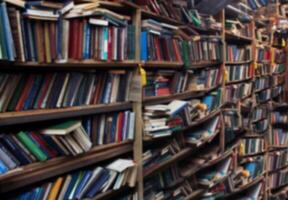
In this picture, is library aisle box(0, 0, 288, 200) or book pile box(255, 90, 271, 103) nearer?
library aisle box(0, 0, 288, 200)

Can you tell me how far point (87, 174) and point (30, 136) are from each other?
0.42m

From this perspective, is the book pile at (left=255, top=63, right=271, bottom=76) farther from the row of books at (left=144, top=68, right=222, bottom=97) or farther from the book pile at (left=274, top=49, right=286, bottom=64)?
the row of books at (left=144, top=68, right=222, bottom=97)

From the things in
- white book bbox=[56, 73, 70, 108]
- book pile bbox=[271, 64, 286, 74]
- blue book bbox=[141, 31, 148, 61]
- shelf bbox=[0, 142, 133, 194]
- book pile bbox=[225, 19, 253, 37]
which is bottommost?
shelf bbox=[0, 142, 133, 194]

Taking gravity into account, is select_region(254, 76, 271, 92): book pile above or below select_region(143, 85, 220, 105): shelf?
below

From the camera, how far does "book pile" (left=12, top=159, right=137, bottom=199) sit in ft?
5.77

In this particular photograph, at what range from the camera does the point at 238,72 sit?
13.8 feet

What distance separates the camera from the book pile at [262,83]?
475 cm

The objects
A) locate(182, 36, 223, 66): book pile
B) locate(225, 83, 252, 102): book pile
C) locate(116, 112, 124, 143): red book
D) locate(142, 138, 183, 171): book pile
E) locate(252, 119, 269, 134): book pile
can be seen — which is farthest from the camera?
locate(252, 119, 269, 134): book pile

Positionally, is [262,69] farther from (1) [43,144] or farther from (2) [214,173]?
(1) [43,144]

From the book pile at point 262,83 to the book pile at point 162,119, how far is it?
7.84 ft

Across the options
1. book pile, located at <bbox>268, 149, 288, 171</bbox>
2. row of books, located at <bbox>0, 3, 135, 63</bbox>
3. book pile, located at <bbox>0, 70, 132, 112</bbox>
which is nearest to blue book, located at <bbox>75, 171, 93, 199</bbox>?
book pile, located at <bbox>0, 70, 132, 112</bbox>

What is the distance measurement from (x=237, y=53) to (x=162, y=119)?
6.90 feet

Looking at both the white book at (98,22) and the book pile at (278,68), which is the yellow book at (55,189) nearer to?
the white book at (98,22)

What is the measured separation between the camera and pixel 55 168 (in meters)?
1.75
